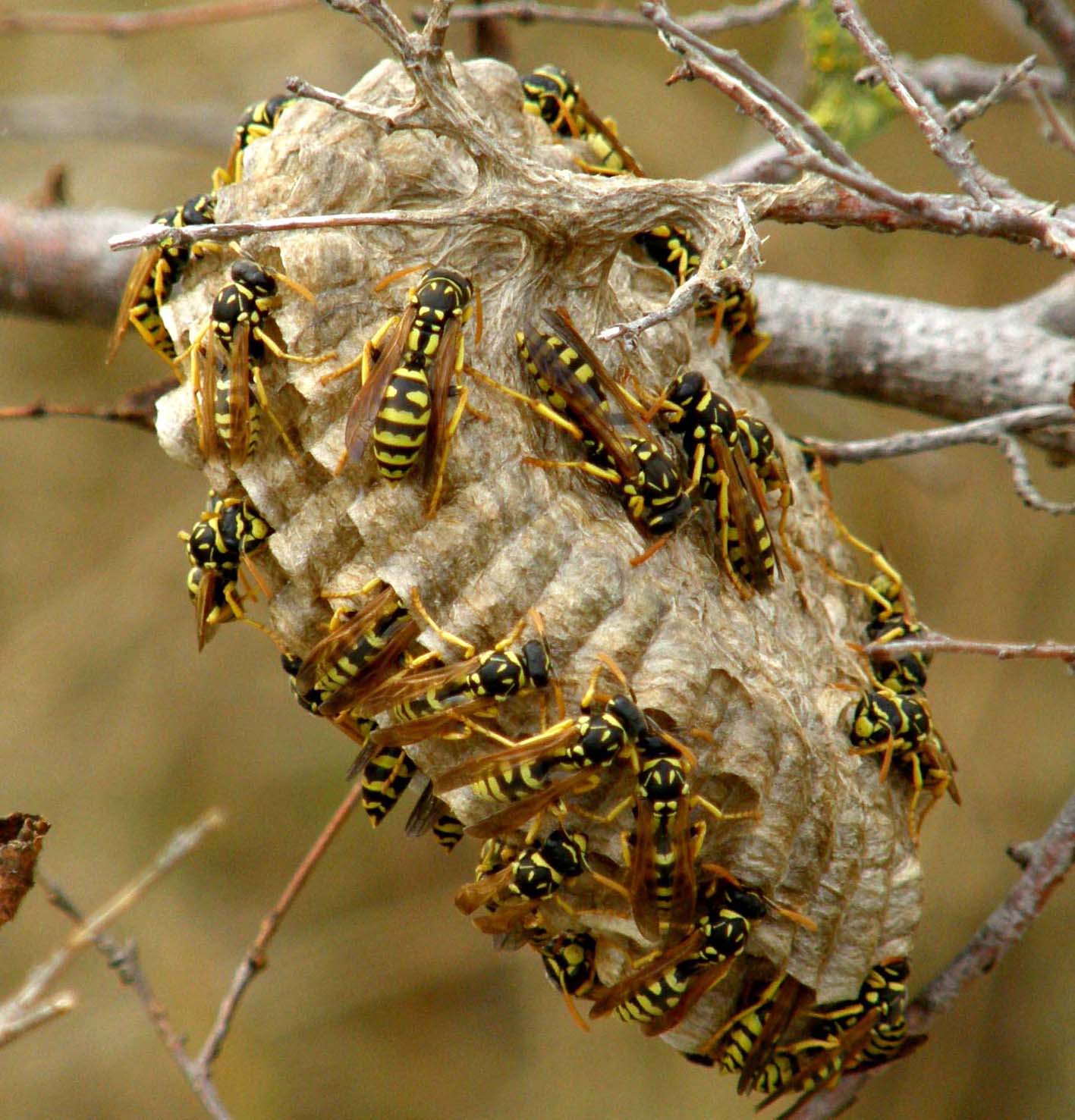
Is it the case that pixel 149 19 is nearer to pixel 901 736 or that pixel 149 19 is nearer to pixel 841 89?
pixel 841 89

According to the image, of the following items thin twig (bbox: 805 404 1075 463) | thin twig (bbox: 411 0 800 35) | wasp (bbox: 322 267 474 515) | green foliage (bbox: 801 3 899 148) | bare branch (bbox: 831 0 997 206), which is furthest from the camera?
green foliage (bbox: 801 3 899 148)

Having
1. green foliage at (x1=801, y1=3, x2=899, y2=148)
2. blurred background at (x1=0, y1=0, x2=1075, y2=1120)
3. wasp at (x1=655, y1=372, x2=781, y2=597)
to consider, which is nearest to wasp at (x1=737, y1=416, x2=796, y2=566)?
wasp at (x1=655, y1=372, x2=781, y2=597)

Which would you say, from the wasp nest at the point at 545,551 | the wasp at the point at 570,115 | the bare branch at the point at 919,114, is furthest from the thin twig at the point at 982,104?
the wasp at the point at 570,115

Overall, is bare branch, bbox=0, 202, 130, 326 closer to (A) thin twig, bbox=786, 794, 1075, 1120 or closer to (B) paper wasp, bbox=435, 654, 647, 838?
(B) paper wasp, bbox=435, 654, 647, 838

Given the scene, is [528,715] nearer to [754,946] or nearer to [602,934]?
[602,934]

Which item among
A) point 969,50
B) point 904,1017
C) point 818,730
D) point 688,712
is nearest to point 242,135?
point 688,712

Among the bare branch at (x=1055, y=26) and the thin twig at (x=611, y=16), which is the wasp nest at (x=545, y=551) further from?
the bare branch at (x=1055, y=26)
